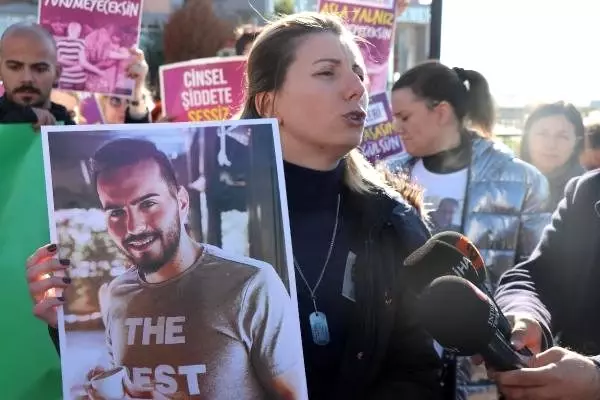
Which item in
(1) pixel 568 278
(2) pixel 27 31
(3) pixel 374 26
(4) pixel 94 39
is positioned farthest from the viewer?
(3) pixel 374 26

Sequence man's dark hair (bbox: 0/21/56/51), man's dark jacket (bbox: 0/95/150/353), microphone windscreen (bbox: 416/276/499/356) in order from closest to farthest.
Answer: microphone windscreen (bbox: 416/276/499/356), man's dark jacket (bbox: 0/95/150/353), man's dark hair (bbox: 0/21/56/51)

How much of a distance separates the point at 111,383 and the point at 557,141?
406cm

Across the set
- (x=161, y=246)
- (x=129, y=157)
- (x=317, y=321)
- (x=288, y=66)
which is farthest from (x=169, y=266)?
(x=288, y=66)

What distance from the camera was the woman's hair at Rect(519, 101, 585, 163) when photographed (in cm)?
500

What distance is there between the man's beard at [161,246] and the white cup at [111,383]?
0.19 metres

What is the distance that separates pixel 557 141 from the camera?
5.00 m

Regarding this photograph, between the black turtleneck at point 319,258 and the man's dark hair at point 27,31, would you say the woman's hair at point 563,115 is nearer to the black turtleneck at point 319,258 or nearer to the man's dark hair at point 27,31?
the man's dark hair at point 27,31

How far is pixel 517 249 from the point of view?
3.60 meters

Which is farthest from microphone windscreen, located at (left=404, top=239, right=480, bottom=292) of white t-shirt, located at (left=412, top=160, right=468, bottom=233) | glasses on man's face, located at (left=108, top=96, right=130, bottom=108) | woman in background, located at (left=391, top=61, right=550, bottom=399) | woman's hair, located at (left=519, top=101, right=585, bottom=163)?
glasses on man's face, located at (left=108, top=96, right=130, bottom=108)

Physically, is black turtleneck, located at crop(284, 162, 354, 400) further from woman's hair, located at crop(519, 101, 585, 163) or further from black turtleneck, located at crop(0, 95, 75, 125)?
woman's hair, located at crop(519, 101, 585, 163)

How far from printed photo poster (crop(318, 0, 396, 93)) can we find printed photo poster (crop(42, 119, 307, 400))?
367 centimetres

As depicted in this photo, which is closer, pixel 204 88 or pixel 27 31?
pixel 27 31

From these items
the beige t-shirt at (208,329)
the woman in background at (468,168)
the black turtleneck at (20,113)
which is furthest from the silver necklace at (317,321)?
the woman in background at (468,168)

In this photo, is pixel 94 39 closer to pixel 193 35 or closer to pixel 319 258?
pixel 319 258
